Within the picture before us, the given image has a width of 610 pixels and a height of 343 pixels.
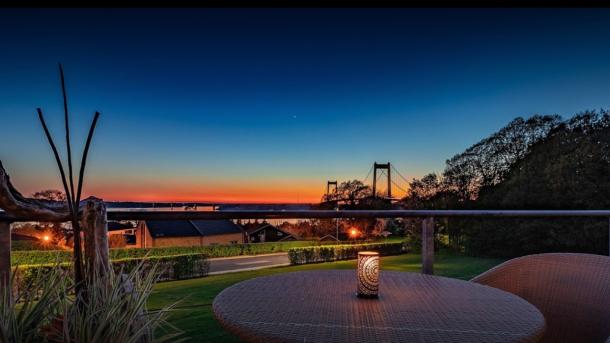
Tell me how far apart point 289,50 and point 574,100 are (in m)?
8.25

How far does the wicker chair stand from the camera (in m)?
1.62

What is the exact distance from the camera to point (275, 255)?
706 inches

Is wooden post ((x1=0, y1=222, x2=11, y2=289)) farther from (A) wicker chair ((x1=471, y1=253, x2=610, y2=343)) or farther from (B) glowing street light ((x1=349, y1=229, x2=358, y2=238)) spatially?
(B) glowing street light ((x1=349, y1=229, x2=358, y2=238))

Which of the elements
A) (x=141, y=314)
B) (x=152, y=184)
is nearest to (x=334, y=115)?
(x=152, y=184)

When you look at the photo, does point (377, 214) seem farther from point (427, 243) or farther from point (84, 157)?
point (84, 157)

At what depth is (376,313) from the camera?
4.06 ft

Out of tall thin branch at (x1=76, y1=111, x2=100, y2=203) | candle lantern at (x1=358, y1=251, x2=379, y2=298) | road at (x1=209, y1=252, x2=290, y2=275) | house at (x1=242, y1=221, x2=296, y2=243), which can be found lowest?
road at (x1=209, y1=252, x2=290, y2=275)

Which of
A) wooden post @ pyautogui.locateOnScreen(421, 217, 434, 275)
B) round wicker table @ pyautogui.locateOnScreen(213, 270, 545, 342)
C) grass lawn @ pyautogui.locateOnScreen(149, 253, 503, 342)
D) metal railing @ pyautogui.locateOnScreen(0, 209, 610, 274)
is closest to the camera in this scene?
round wicker table @ pyautogui.locateOnScreen(213, 270, 545, 342)

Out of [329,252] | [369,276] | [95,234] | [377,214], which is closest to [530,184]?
[329,252]

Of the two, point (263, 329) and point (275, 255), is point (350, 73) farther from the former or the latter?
point (275, 255)

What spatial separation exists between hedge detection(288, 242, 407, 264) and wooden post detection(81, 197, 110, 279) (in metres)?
13.4

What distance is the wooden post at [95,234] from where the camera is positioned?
1.56 meters

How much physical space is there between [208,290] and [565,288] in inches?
292

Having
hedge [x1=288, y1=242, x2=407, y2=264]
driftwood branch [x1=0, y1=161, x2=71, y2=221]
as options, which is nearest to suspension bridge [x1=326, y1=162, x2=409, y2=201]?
hedge [x1=288, y1=242, x2=407, y2=264]
